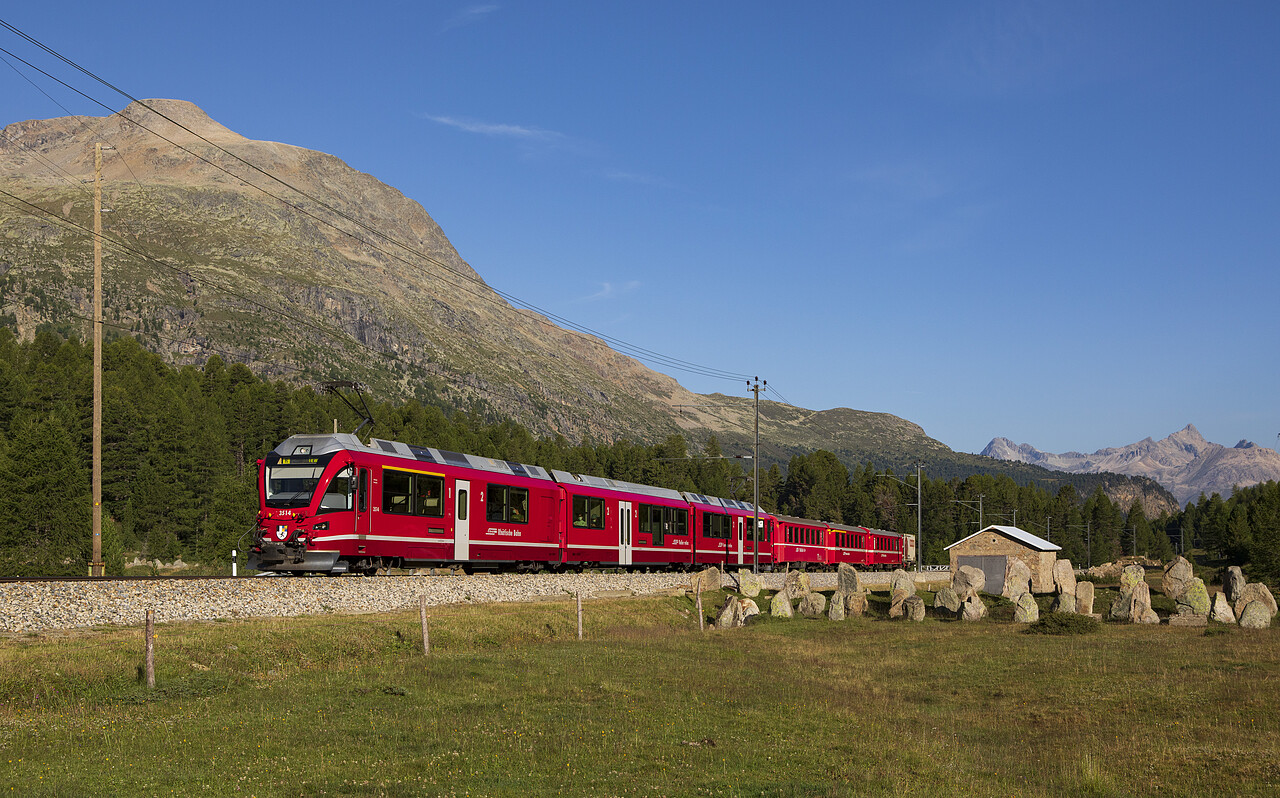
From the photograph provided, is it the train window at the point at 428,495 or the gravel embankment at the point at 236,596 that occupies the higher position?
the train window at the point at 428,495

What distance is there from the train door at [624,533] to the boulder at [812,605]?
931 centimetres

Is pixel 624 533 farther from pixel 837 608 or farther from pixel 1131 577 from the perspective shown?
pixel 1131 577

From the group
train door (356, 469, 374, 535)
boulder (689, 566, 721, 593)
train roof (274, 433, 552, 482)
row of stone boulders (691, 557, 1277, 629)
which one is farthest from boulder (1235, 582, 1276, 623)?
train door (356, 469, 374, 535)

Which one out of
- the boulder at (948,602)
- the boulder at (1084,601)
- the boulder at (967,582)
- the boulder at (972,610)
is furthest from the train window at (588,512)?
the boulder at (1084,601)

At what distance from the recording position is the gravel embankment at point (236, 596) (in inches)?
933

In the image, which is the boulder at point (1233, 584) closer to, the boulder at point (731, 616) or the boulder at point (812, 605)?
the boulder at point (812, 605)

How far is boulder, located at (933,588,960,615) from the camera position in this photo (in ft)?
156

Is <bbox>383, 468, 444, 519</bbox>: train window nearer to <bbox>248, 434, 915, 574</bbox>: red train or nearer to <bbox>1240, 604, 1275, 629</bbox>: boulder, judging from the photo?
<bbox>248, 434, 915, 574</bbox>: red train

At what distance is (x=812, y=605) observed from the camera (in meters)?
48.0

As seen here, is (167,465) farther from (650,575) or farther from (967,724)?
(967,724)

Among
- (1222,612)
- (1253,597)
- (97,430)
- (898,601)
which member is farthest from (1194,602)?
(97,430)

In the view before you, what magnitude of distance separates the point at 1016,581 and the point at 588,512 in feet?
89.8

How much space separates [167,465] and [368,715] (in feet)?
314

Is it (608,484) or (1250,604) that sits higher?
(608,484)
